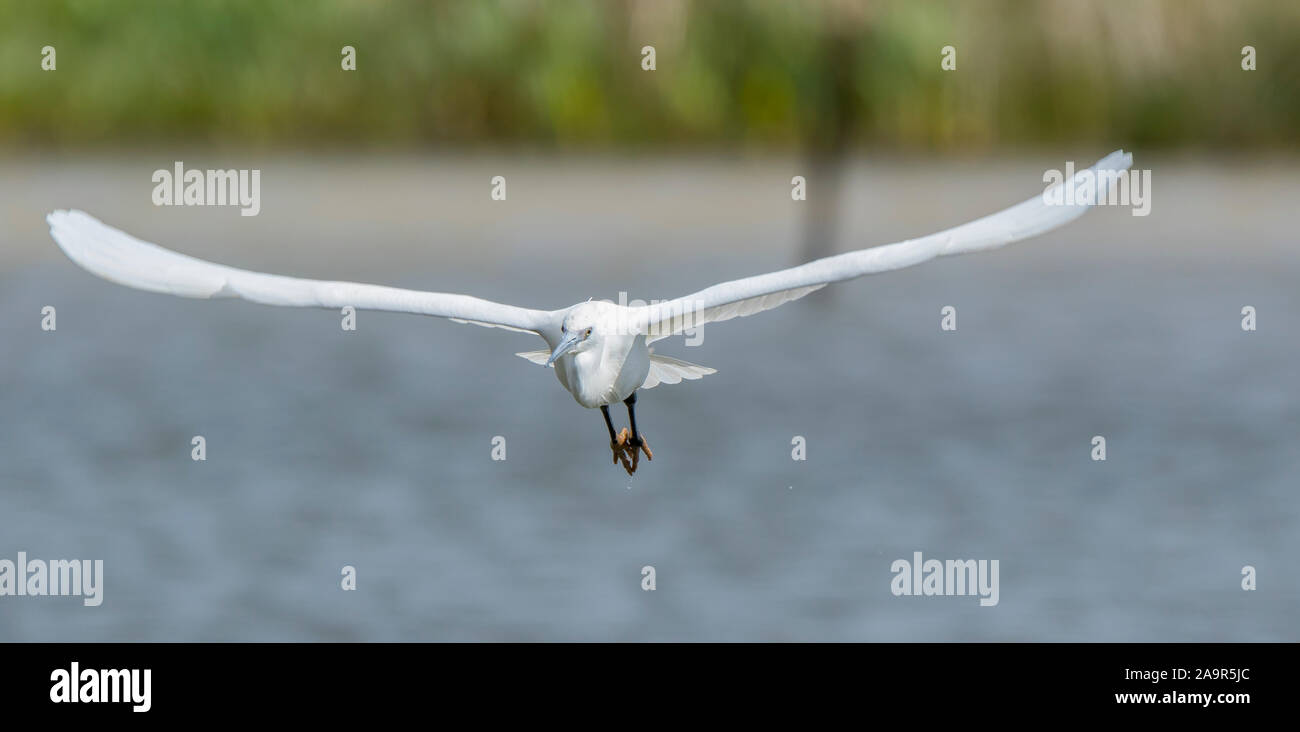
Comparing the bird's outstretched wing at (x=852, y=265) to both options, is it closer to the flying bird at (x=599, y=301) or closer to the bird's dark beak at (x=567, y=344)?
the flying bird at (x=599, y=301)

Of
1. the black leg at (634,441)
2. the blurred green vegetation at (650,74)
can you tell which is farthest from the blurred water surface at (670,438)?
the black leg at (634,441)

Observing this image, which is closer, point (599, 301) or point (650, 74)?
point (599, 301)

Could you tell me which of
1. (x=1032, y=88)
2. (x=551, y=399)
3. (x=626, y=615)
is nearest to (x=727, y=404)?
(x=551, y=399)

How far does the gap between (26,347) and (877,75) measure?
9010 mm

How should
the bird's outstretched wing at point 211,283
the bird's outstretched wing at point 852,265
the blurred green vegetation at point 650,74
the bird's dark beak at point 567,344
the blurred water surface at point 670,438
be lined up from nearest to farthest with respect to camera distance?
1. the bird's dark beak at point 567,344
2. the bird's outstretched wing at point 852,265
3. the bird's outstretched wing at point 211,283
4. the blurred water surface at point 670,438
5. the blurred green vegetation at point 650,74

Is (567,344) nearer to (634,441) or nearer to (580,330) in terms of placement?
(580,330)

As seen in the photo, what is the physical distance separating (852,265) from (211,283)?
6.06ft

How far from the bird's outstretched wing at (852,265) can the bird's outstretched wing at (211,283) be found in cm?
37

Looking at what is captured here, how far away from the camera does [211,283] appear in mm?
4781

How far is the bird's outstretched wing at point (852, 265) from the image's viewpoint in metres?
4.50

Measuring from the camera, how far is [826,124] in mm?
17703

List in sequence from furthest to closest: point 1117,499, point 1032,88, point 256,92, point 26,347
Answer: point 256,92, point 1032,88, point 26,347, point 1117,499

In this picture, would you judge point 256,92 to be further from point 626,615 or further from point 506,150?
point 626,615

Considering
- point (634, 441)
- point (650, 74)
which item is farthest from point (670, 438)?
point (634, 441)
